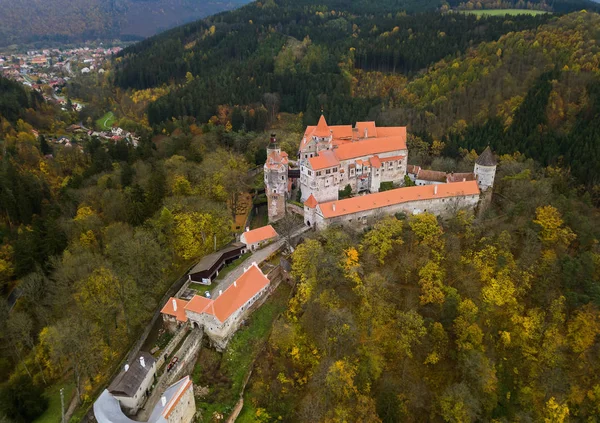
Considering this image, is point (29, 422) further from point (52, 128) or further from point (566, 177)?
point (52, 128)

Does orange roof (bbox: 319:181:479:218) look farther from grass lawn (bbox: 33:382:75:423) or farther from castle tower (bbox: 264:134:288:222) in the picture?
grass lawn (bbox: 33:382:75:423)

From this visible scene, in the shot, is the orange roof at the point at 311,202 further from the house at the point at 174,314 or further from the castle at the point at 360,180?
the house at the point at 174,314

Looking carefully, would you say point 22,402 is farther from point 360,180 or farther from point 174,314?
point 360,180

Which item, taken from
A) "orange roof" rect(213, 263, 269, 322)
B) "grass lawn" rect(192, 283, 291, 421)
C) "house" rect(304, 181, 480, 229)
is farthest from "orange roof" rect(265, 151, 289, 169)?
"grass lawn" rect(192, 283, 291, 421)

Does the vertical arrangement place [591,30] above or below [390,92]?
above

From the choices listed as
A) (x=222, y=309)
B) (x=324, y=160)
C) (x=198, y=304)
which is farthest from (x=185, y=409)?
(x=324, y=160)

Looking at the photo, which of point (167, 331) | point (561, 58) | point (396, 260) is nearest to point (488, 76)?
point (561, 58)

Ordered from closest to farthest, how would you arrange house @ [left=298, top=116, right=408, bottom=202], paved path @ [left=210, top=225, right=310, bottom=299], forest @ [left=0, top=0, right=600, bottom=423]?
forest @ [left=0, top=0, right=600, bottom=423] → paved path @ [left=210, top=225, right=310, bottom=299] → house @ [left=298, top=116, right=408, bottom=202]
